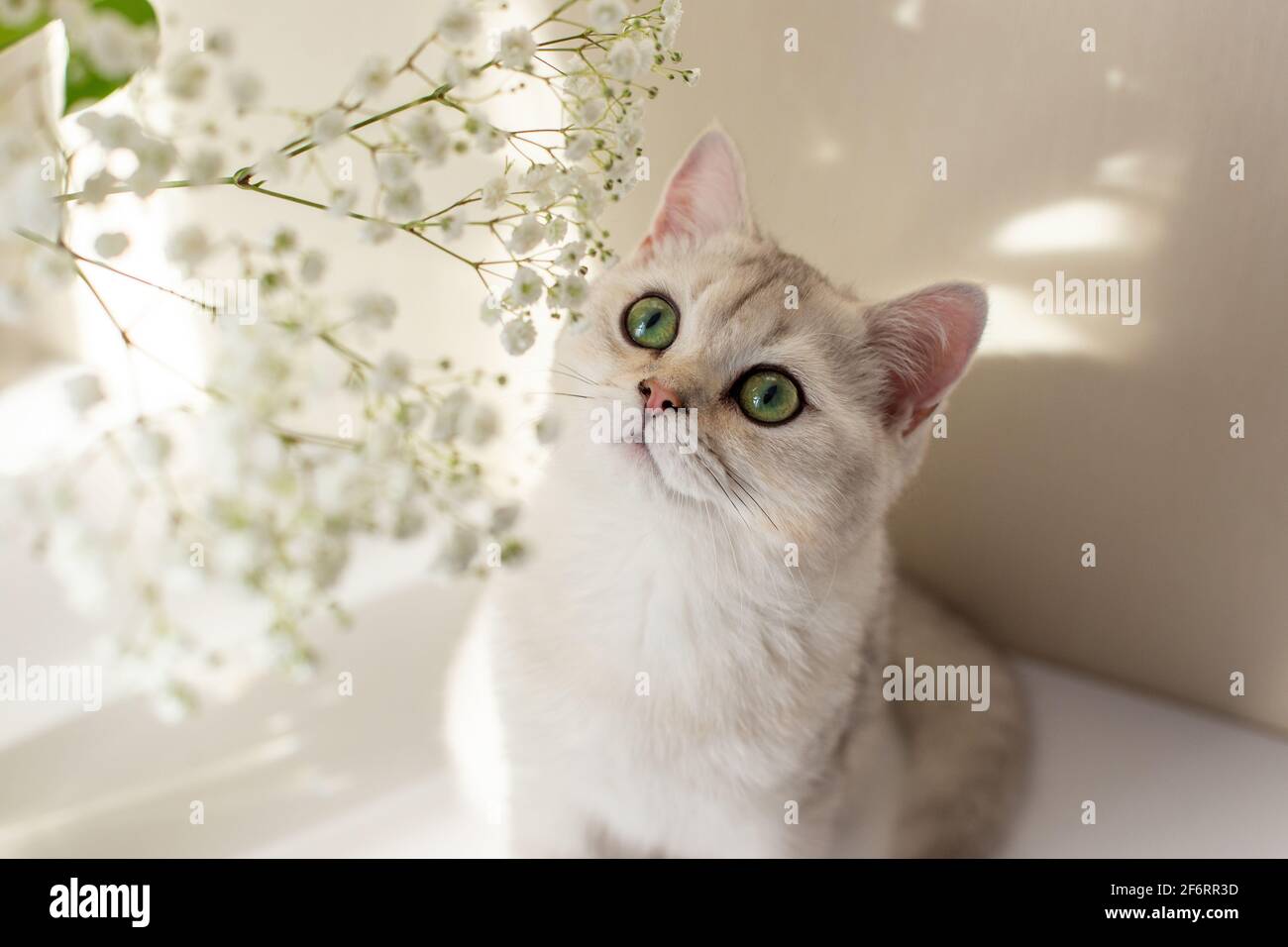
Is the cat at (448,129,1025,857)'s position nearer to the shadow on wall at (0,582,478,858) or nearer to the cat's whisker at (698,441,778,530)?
the cat's whisker at (698,441,778,530)

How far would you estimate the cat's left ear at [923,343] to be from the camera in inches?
35.5

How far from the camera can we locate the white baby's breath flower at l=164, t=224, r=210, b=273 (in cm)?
51

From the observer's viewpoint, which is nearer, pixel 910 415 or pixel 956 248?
pixel 910 415

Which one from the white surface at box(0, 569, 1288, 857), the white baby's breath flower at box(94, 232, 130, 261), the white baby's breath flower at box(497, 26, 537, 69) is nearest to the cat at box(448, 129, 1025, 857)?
the white surface at box(0, 569, 1288, 857)

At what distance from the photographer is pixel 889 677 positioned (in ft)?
4.45

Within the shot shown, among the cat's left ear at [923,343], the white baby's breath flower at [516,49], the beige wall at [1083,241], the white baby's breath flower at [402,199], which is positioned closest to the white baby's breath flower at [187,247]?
the white baby's breath flower at [402,199]

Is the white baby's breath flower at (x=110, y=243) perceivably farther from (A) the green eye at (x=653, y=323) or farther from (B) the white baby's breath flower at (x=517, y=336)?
(A) the green eye at (x=653, y=323)

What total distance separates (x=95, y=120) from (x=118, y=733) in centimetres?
110

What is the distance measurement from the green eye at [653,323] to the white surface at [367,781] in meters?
0.74

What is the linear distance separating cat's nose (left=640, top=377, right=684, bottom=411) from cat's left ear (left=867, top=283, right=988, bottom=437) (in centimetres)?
26


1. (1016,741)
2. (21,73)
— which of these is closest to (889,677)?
(1016,741)

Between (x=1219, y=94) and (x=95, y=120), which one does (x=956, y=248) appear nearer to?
(x=1219, y=94)

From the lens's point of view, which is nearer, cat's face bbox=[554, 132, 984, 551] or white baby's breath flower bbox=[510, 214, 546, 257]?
white baby's breath flower bbox=[510, 214, 546, 257]
